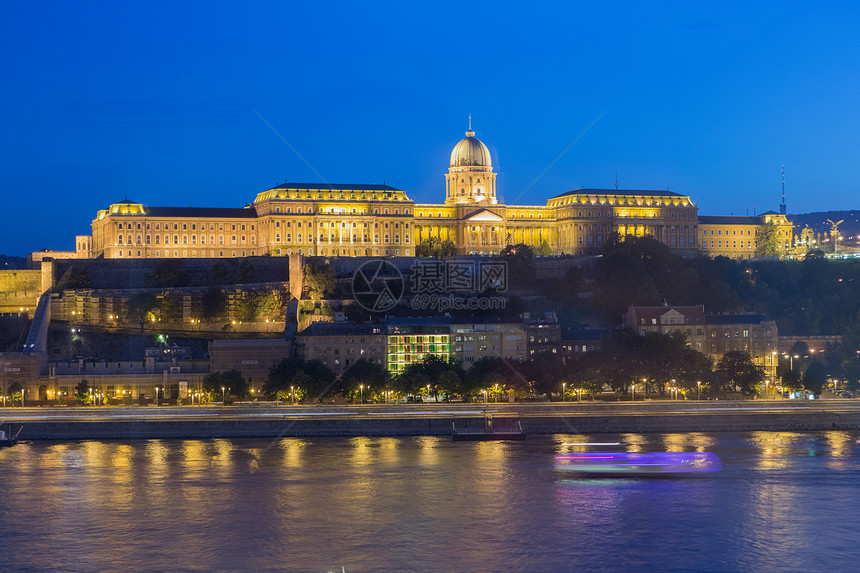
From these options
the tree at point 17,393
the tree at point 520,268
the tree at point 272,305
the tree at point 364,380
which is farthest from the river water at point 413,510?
the tree at point 520,268

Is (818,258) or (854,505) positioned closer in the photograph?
(854,505)

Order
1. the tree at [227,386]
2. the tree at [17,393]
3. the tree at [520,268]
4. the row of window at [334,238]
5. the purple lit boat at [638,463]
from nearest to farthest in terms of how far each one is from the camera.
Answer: the purple lit boat at [638,463], the tree at [227,386], the tree at [17,393], the tree at [520,268], the row of window at [334,238]

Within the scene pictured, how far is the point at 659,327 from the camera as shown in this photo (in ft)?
170

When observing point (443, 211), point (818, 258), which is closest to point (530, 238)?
point (443, 211)

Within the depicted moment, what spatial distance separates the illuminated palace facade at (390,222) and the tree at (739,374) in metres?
33.2

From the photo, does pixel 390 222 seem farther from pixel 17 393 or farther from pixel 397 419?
pixel 397 419

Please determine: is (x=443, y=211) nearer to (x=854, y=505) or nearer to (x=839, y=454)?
(x=839, y=454)

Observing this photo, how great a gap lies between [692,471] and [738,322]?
20.2 meters

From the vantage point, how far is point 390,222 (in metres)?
80.0

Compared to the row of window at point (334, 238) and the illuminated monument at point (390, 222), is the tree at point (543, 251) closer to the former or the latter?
the illuminated monument at point (390, 222)

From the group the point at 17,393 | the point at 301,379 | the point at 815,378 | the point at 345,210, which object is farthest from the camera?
the point at 345,210

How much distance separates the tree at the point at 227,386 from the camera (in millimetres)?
44719

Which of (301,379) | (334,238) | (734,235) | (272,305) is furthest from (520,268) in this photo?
(734,235)

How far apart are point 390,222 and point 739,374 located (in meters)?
37.8
